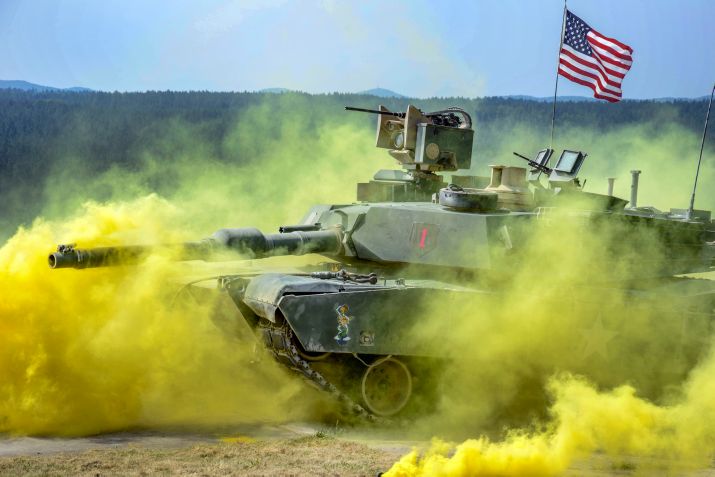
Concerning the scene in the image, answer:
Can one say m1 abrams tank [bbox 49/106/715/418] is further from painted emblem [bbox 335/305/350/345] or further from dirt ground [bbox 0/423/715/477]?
dirt ground [bbox 0/423/715/477]

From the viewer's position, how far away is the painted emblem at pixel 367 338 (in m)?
8.70

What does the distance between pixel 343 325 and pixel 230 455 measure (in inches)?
61.8

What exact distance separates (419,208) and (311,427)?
2.69 metres

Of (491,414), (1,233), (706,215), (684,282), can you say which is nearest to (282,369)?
(491,414)

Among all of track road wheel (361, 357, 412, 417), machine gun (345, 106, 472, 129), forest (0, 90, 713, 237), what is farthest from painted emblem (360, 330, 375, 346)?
forest (0, 90, 713, 237)

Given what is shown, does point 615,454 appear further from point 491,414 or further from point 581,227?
point 581,227

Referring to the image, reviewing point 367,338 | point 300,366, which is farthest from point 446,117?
point 300,366

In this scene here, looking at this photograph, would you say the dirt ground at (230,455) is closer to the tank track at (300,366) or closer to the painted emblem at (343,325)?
the tank track at (300,366)

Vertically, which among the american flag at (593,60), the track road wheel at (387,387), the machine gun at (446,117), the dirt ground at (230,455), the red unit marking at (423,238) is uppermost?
the american flag at (593,60)

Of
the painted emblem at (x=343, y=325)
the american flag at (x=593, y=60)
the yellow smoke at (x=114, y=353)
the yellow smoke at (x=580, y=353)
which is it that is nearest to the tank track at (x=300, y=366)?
the painted emblem at (x=343, y=325)

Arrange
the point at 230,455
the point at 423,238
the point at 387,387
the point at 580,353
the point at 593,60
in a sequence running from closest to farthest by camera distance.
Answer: the point at 230,455 < the point at 387,387 < the point at 580,353 < the point at 423,238 < the point at 593,60

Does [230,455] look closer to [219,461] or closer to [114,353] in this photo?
[219,461]

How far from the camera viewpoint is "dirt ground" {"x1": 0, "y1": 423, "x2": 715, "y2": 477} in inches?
296

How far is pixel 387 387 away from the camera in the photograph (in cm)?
928
